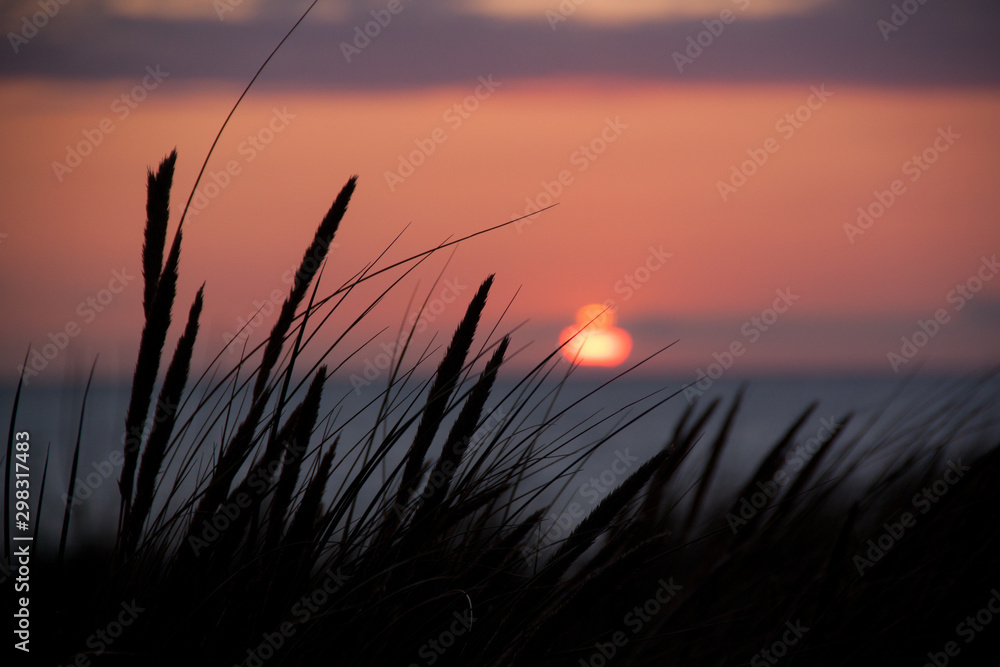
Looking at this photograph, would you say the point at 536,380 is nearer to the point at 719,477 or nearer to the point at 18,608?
the point at 18,608

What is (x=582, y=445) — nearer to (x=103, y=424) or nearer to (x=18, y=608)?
(x=18, y=608)

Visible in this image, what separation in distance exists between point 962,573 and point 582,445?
84 centimetres

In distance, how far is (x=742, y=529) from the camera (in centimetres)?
172

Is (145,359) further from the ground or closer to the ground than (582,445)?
further from the ground

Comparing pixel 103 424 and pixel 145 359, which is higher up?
pixel 103 424

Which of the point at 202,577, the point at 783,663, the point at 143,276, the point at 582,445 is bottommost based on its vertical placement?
the point at 783,663

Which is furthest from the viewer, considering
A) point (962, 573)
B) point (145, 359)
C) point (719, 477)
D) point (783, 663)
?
point (719, 477)

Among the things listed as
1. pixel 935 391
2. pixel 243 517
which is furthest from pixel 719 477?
pixel 243 517

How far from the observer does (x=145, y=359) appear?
1.22 metres

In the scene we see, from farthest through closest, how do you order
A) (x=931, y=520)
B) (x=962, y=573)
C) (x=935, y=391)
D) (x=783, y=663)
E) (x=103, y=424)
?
(x=935, y=391) < (x=103, y=424) < (x=962, y=573) < (x=931, y=520) < (x=783, y=663)

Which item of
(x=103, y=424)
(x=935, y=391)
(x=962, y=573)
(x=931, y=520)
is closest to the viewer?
(x=931, y=520)

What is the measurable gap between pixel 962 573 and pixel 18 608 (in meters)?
1.77

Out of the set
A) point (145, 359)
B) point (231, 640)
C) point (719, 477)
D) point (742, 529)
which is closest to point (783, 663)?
point (742, 529)

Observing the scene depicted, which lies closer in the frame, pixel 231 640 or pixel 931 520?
pixel 231 640
